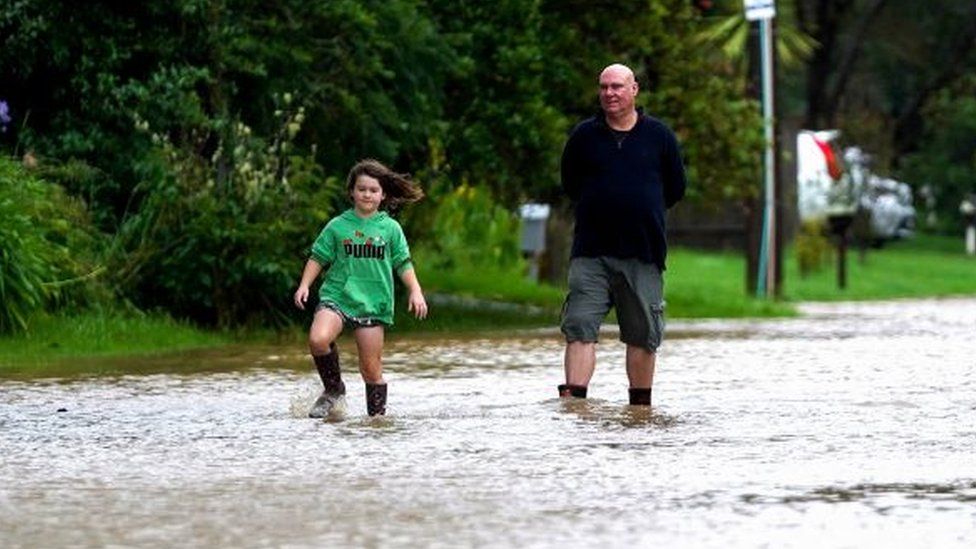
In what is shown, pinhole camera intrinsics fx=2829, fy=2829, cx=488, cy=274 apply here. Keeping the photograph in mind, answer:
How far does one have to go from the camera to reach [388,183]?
1424 centimetres

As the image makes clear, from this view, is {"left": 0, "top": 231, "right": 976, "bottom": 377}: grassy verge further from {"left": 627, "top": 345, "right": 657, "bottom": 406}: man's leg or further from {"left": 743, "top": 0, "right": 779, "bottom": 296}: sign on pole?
{"left": 627, "top": 345, "right": 657, "bottom": 406}: man's leg

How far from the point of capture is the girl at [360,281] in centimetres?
1402

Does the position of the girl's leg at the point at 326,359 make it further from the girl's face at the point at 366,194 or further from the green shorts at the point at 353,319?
the girl's face at the point at 366,194

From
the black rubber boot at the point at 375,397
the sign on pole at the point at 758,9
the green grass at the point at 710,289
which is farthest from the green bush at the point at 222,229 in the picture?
the sign on pole at the point at 758,9

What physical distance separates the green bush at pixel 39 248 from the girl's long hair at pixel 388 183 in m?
6.05

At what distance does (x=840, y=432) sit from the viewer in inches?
509

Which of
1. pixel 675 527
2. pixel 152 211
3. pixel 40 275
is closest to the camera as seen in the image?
pixel 675 527

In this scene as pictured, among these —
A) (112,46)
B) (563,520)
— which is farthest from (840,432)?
(112,46)

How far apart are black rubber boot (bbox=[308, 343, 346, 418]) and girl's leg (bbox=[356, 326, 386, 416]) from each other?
0.44 ft

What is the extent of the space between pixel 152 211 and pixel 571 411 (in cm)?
847

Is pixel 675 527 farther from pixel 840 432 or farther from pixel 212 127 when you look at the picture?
pixel 212 127

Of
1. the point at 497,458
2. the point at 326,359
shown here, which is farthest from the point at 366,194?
the point at 497,458

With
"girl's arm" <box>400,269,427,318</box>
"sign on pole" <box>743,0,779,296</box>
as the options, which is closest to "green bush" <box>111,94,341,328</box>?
"girl's arm" <box>400,269,427,318</box>

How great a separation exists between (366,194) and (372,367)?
2.84ft
